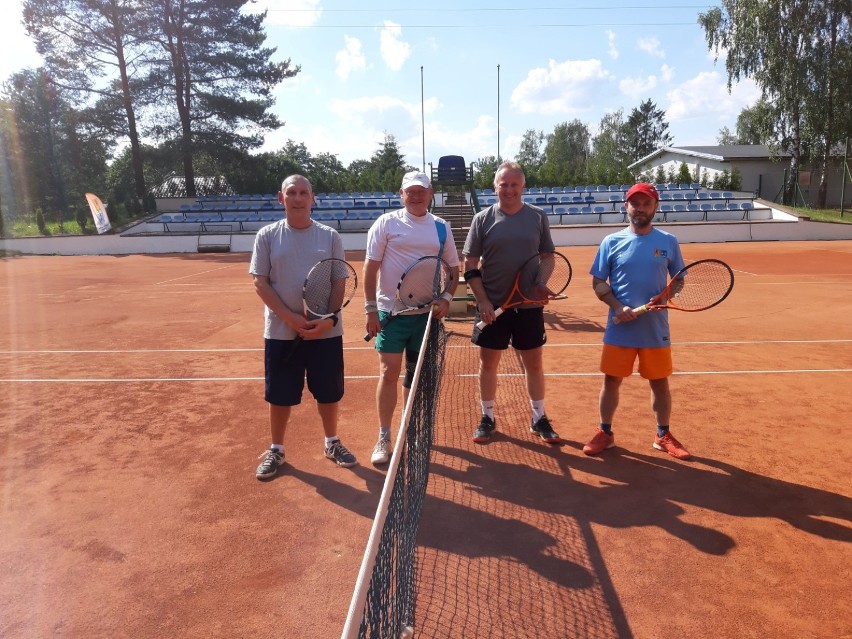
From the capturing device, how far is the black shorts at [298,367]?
4160mm

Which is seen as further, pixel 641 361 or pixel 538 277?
pixel 538 277

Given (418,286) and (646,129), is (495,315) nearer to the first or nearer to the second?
(418,286)

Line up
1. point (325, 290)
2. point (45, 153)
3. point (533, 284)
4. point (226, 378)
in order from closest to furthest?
point (325, 290), point (533, 284), point (226, 378), point (45, 153)

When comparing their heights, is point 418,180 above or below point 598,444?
above

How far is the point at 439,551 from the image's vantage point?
10.7 feet

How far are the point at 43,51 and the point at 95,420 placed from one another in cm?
3830

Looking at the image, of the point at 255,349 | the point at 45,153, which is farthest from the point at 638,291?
the point at 45,153

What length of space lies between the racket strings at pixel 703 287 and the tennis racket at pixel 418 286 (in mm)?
1679

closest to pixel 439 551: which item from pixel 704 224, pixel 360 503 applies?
pixel 360 503

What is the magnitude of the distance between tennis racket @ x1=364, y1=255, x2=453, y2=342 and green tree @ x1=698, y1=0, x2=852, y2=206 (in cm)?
3592

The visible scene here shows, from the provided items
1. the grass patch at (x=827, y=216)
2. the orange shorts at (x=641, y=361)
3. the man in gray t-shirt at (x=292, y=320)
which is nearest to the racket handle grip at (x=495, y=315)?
the orange shorts at (x=641, y=361)

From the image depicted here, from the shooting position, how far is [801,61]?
104 ft

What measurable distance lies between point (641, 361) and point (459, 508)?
67.1 inches

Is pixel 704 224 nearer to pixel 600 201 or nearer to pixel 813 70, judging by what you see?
pixel 600 201
